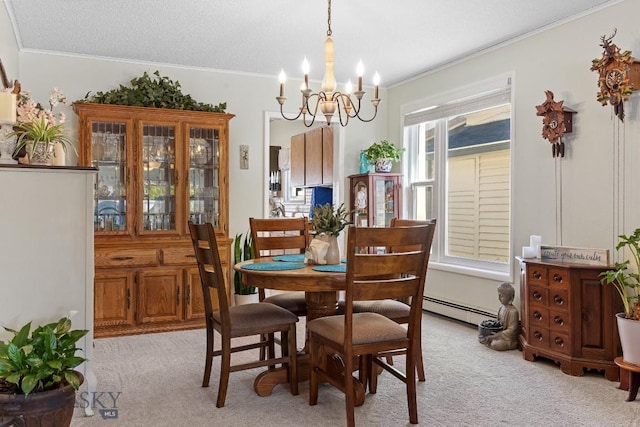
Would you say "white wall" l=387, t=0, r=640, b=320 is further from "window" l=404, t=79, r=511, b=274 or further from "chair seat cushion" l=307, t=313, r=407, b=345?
"chair seat cushion" l=307, t=313, r=407, b=345

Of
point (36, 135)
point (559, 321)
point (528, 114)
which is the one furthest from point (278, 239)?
point (528, 114)

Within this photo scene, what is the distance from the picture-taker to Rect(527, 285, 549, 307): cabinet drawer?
3.52 meters

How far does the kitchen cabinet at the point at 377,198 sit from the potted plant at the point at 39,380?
3.68 m

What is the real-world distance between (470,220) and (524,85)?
1344 mm

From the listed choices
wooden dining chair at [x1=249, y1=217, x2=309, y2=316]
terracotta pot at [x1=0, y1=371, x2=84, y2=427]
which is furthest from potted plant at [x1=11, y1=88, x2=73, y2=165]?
wooden dining chair at [x1=249, y1=217, x2=309, y2=316]

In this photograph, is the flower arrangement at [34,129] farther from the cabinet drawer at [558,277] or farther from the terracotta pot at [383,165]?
the terracotta pot at [383,165]

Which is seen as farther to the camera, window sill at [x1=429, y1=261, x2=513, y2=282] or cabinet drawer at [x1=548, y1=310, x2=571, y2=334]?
window sill at [x1=429, y1=261, x2=513, y2=282]

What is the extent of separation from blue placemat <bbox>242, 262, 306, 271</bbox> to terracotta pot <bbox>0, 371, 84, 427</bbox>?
115cm

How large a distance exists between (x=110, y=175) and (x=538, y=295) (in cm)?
359

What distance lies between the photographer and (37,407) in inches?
77.3

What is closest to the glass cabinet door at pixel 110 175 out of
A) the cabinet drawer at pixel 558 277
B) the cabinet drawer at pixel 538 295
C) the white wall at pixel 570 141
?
the white wall at pixel 570 141

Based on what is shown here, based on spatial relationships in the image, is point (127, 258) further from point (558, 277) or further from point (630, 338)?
point (630, 338)

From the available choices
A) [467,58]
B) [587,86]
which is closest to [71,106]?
[467,58]

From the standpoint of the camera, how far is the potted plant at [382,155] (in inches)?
214
